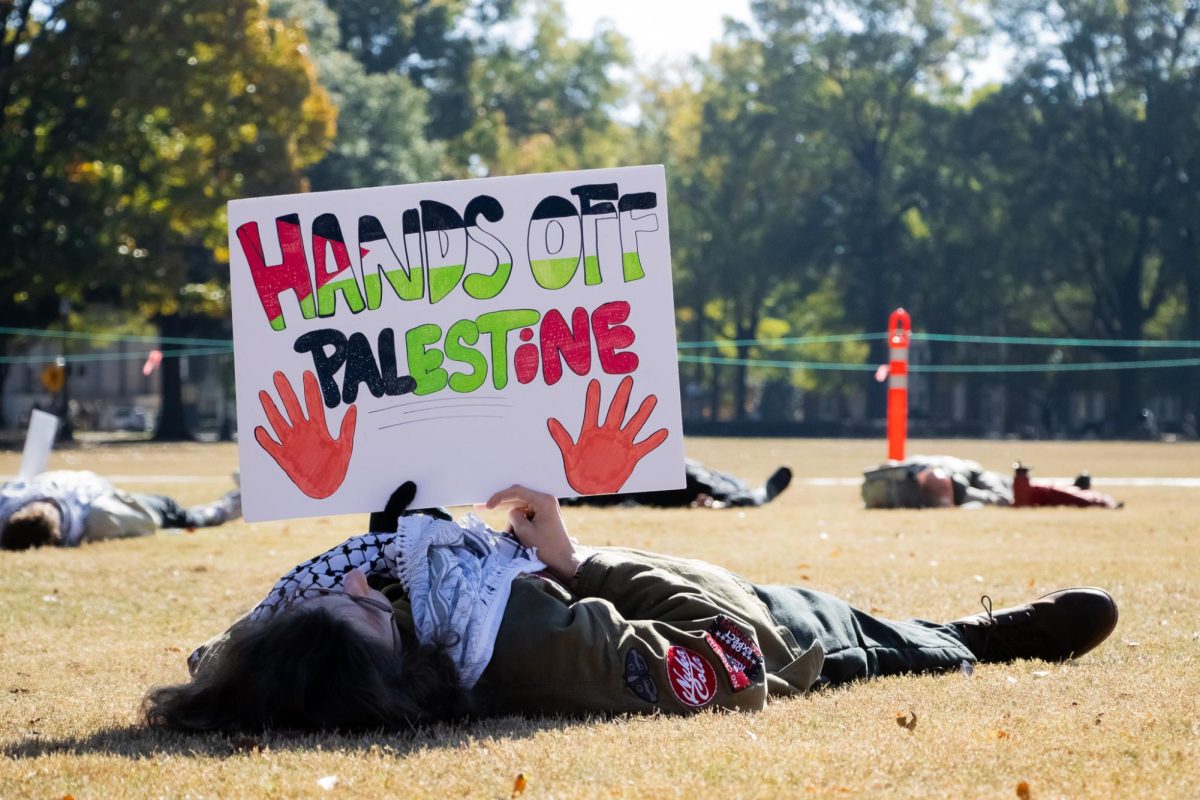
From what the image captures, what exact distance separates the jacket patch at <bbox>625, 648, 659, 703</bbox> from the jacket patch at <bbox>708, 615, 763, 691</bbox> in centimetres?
22

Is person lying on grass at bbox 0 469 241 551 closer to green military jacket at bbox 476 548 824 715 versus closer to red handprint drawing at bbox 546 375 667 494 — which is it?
red handprint drawing at bbox 546 375 667 494

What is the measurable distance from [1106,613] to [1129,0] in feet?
168

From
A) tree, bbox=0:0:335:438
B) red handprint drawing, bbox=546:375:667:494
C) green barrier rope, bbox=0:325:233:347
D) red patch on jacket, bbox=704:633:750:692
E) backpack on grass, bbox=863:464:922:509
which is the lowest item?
backpack on grass, bbox=863:464:922:509

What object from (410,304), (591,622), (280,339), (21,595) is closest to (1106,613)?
(591,622)

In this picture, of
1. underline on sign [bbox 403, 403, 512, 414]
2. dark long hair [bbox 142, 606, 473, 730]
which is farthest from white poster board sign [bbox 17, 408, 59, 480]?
dark long hair [bbox 142, 606, 473, 730]

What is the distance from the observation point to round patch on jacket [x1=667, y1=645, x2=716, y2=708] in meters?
4.52

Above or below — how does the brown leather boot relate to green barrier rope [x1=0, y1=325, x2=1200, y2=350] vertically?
below

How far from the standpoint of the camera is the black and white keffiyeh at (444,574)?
4.38 meters

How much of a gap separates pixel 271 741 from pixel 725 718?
126 cm

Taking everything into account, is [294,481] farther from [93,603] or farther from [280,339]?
[93,603]

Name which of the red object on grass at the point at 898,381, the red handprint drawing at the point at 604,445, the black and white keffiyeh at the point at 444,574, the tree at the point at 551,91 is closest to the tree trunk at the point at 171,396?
the tree at the point at 551,91

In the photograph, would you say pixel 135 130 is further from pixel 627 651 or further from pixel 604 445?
pixel 627 651

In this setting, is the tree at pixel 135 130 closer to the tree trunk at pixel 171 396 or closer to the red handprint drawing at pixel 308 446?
the tree trunk at pixel 171 396

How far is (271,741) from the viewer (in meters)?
4.25
